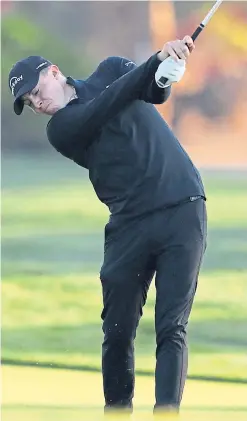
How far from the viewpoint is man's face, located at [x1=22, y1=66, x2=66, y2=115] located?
3918mm

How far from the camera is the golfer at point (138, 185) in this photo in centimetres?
378

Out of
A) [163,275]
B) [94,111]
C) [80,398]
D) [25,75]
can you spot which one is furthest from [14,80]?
[80,398]

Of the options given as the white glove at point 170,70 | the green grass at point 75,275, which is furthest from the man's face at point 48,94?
the green grass at point 75,275

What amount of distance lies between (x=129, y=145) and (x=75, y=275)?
487 cm

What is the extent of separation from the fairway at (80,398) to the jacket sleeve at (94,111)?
0.96m

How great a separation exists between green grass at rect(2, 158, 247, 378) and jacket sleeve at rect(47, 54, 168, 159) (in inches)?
75.0

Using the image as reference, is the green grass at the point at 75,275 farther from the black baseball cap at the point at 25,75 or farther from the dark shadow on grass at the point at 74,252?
the black baseball cap at the point at 25,75

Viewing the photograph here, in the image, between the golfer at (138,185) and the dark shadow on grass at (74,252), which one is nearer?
the golfer at (138,185)

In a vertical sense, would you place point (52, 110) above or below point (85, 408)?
above

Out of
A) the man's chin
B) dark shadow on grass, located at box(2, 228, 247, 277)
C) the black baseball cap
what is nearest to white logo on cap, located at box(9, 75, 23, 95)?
the black baseball cap

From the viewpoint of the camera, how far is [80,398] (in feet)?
15.1

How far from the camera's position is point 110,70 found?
4027 millimetres

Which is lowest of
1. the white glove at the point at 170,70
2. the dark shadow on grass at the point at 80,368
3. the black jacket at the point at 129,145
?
the dark shadow on grass at the point at 80,368

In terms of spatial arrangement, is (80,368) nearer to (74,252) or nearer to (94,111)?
(94,111)
